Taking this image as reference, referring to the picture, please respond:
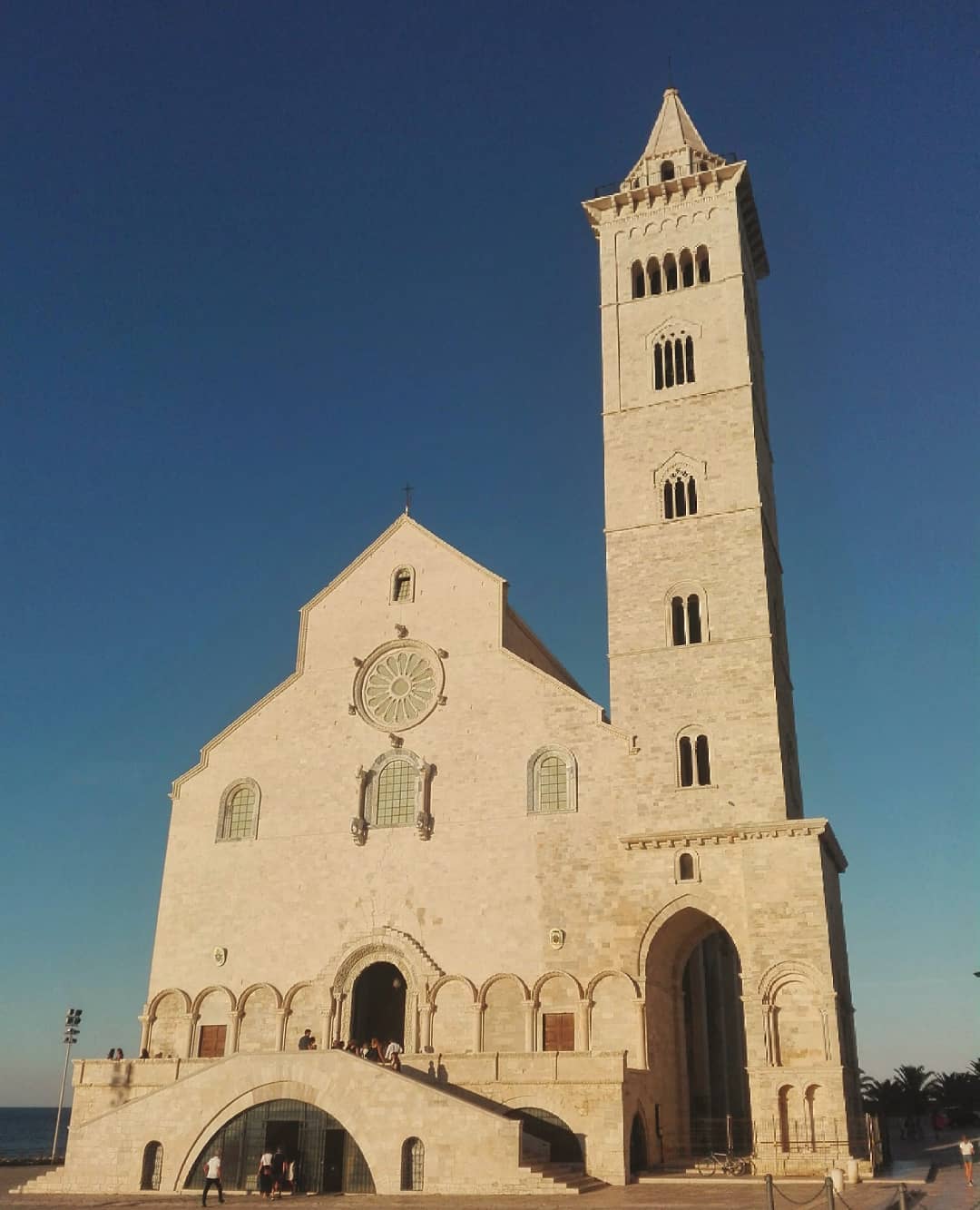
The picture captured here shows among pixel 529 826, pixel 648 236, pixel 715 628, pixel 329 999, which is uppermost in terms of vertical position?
pixel 648 236

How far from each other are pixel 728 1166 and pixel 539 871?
8783mm

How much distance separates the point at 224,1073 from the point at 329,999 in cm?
569

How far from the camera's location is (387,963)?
3291cm

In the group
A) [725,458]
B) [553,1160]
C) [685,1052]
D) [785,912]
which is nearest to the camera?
[553,1160]

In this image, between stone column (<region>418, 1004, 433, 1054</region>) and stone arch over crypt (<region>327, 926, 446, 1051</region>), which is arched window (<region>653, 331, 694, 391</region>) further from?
stone column (<region>418, 1004, 433, 1054</region>)

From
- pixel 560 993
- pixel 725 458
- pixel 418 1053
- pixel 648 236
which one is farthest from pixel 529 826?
pixel 648 236

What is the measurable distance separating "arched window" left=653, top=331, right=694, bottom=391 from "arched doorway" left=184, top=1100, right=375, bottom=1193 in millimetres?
24851

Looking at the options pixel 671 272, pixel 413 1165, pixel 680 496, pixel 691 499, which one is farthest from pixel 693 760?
pixel 671 272

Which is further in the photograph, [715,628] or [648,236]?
[648,236]

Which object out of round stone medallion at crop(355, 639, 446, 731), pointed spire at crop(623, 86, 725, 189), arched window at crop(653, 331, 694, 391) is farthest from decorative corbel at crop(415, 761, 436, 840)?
pointed spire at crop(623, 86, 725, 189)

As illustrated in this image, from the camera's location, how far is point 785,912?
94.0 feet

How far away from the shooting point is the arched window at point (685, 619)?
111 ft

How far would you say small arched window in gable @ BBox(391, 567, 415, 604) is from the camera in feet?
121

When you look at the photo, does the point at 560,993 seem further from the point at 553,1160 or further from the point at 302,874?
the point at 302,874
